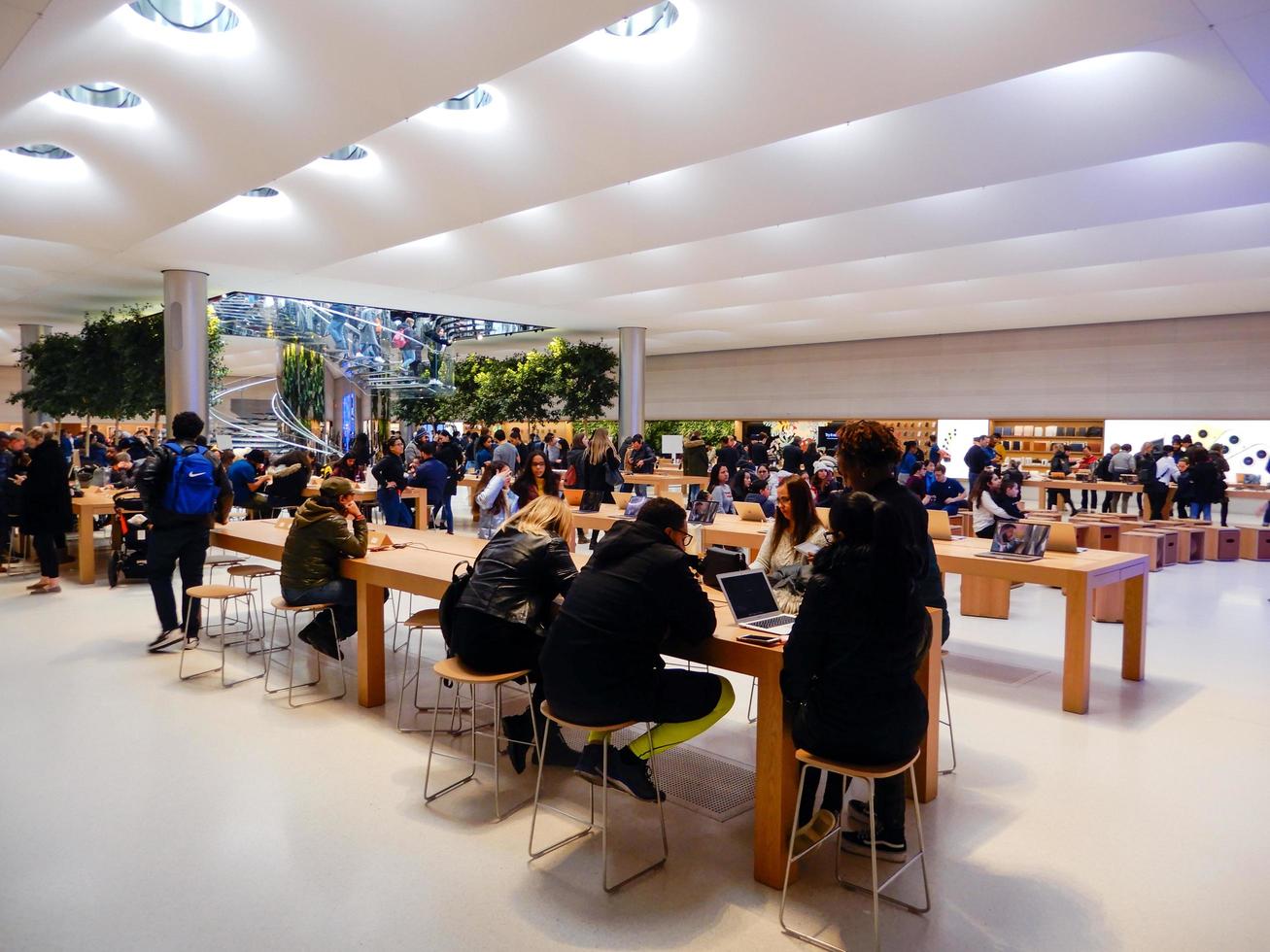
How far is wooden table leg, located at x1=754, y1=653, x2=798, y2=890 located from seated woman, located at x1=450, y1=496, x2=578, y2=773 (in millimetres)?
1028

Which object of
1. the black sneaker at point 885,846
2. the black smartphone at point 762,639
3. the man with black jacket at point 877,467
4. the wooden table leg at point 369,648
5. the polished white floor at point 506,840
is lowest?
the polished white floor at point 506,840

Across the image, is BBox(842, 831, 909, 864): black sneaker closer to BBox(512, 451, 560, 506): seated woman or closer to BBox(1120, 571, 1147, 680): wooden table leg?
BBox(1120, 571, 1147, 680): wooden table leg

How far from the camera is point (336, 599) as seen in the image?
199 inches

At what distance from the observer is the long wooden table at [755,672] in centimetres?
298

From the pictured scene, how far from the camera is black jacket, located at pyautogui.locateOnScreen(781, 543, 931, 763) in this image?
2588 mm

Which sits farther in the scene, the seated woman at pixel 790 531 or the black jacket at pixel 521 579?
the seated woman at pixel 790 531

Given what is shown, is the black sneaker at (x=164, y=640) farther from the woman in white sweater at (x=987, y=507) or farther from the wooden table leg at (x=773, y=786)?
the woman in white sweater at (x=987, y=507)

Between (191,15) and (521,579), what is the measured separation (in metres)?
4.99

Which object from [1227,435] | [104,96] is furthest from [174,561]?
[1227,435]

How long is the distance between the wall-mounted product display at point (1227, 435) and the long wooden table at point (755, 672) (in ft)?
49.7

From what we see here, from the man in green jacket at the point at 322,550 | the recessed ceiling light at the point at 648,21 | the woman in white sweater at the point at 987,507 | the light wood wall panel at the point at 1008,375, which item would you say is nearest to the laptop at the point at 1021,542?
the woman in white sweater at the point at 987,507

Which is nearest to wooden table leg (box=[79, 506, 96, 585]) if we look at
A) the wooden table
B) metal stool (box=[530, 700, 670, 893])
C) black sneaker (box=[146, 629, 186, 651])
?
→ the wooden table

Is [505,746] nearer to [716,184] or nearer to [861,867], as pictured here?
[861,867]

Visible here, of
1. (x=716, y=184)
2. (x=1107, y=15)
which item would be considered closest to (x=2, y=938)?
(x=1107, y=15)
